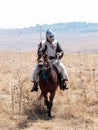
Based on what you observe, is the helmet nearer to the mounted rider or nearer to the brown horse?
the mounted rider

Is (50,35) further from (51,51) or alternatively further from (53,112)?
(53,112)

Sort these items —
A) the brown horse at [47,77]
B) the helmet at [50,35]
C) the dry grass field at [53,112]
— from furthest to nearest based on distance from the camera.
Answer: the helmet at [50,35] < the brown horse at [47,77] < the dry grass field at [53,112]

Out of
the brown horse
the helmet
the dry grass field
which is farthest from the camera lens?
the helmet

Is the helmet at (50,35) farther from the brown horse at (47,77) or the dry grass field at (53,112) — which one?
the dry grass field at (53,112)

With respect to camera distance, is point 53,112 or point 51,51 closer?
point 51,51

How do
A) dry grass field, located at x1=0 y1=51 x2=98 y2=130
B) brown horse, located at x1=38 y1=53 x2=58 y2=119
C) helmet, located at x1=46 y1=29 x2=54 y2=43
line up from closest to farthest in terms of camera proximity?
dry grass field, located at x1=0 y1=51 x2=98 y2=130
brown horse, located at x1=38 y1=53 x2=58 y2=119
helmet, located at x1=46 y1=29 x2=54 y2=43

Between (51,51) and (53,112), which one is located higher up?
(51,51)

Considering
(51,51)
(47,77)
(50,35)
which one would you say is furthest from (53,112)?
(50,35)

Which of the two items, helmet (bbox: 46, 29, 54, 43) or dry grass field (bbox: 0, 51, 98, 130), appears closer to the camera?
dry grass field (bbox: 0, 51, 98, 130)

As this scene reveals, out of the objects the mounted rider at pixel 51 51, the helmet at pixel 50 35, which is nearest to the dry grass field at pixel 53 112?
the mounted rider at pixel 51 51

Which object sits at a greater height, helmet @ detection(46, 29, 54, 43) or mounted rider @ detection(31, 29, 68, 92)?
helmet @ detection(46, 29, 54, 43)

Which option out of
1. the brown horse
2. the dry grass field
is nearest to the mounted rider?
the brown horse

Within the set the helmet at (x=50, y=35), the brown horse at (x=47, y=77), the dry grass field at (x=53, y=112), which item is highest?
the helmet at (x=50, y=35)

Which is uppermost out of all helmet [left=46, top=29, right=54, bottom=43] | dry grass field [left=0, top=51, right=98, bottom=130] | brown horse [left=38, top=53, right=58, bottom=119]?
helmet [left=46, top=29, right=54, bottom=43]
